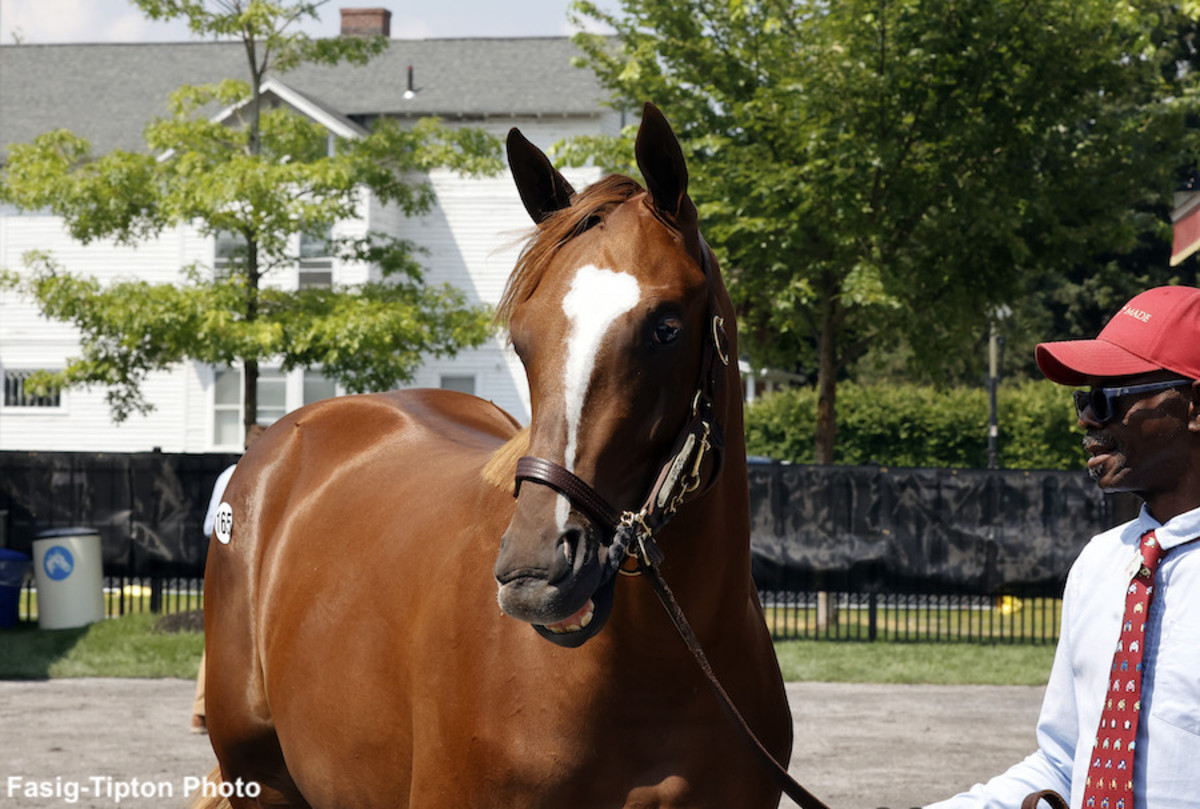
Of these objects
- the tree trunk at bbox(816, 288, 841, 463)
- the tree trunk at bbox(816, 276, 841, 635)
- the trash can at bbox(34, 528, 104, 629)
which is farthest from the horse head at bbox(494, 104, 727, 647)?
the tree trunk at bbox(816, 288, 841, 463)

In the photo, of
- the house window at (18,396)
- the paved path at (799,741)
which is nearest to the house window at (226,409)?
the house window at (18,396)

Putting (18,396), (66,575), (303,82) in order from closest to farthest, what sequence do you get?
(66,575), (18,396), (303,82)

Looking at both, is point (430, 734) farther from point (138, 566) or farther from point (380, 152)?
point (380, 152)

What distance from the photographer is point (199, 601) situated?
1459 centimetres

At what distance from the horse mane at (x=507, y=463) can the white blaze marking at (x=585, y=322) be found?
1.18 ft

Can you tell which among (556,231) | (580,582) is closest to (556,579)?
(580,582)

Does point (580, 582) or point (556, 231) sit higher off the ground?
point (556, 231)

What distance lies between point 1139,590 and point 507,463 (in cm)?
139

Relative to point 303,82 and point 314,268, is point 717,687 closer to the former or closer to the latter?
point 314,268

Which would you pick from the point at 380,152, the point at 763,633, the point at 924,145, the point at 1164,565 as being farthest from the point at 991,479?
the point at 1164,565

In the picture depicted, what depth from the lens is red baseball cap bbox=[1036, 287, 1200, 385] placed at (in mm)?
2092

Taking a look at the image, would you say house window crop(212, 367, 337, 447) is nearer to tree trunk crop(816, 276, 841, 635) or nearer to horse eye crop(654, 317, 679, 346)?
tree trunk crop(816, 276, 841, 635)

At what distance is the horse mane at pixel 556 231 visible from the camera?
2.73 metres

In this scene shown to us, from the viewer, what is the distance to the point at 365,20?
34.4 m
